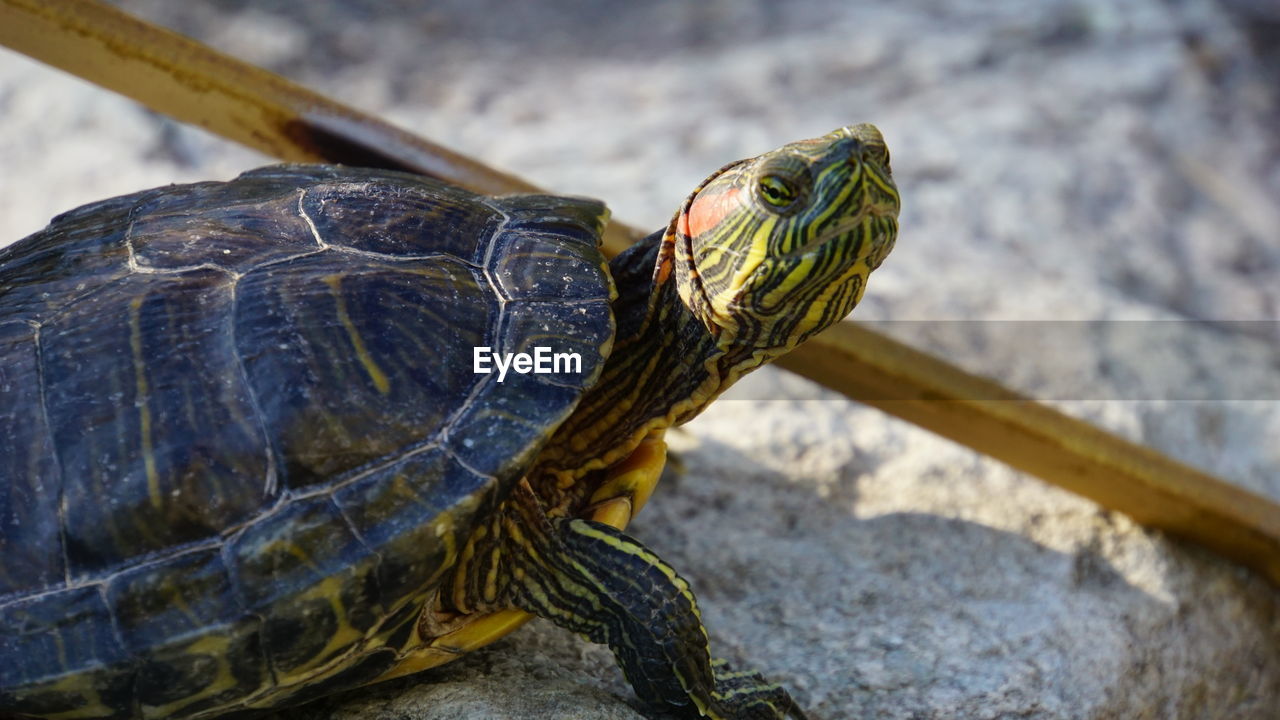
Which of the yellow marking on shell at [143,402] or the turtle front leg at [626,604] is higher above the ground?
the yellow marking on shell at [143,402]

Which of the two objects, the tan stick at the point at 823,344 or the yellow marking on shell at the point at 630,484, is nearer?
the yellow marking on shell at the point at 630,484

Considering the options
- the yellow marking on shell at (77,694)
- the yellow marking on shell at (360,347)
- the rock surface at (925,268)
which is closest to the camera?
the yellow marking on shell at (77,694)

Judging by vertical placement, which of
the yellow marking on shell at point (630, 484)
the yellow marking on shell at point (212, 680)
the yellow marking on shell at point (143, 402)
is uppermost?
the yellow marking on shell at point (143, 402)

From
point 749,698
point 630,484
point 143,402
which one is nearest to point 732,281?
point 630,484

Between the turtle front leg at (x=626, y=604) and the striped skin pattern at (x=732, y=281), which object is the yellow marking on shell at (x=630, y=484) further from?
the turtle front leg at (x=626, y=604)

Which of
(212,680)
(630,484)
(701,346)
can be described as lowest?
(212,680)

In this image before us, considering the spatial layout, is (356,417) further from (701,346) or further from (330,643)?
(701,346)

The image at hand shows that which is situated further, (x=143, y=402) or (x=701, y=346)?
(x=701, y=346)

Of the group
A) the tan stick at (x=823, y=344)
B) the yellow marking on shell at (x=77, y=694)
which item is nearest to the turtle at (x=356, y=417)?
the yellow marking on shell at (x=77, y=694)
